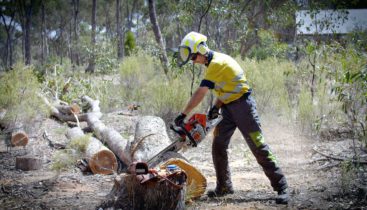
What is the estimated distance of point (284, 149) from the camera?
7.46m

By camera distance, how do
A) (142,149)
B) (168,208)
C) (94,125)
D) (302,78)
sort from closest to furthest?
1. (168,208)
2. (142,149)
3. (94,125)
4. (302,78)

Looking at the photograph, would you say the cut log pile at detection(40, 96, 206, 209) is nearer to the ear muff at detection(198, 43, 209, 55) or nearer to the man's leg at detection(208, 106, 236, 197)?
the man's leg at detection(208, 106, 236, 197)

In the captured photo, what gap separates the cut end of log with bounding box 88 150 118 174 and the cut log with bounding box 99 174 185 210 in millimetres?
1949

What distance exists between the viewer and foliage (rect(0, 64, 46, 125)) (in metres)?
8.12

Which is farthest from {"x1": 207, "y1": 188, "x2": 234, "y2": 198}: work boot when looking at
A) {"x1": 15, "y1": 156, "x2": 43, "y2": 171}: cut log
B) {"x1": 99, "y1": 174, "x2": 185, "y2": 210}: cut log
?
{"x1": 15, "y1": 156, "x2": 43, "y2": 171}: cut log

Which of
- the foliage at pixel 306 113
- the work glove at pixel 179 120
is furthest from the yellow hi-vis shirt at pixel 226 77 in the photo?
the foliage at pixel 306 113

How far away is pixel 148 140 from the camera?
5.51 m

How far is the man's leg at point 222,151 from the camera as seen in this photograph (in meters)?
4.60

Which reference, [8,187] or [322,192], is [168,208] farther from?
[8,187]

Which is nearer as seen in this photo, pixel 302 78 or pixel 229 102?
pixel 229 102

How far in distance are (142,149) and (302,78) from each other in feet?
18.8

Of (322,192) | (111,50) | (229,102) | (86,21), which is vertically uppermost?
(86,21)

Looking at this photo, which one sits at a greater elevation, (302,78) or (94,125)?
(302,78)

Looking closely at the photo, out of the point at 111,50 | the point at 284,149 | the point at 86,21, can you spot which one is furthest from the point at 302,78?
the point at 86,21
